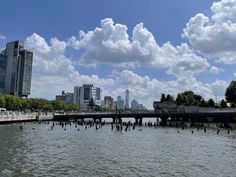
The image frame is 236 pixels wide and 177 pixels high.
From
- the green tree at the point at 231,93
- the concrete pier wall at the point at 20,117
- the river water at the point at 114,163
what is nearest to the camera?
the river water at the point at 114,163

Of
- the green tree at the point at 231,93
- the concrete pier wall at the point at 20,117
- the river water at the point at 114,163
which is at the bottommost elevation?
the river water at the point at 114,163

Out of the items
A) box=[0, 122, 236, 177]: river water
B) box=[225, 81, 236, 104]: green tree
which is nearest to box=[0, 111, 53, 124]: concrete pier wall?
box=[0, 122, 236, 177]: river water

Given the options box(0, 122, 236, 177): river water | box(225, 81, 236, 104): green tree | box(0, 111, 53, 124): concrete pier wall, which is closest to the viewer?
box(0, 122, 236, 177): river water

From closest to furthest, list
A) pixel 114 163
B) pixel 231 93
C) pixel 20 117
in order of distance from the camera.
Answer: pixel 114 163 → pixel 20 117 → pixel 231 93

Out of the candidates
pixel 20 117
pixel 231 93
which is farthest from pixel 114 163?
pixel 231 93

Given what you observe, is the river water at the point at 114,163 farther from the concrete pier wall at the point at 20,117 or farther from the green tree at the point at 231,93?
the green tree at the point at 231,93

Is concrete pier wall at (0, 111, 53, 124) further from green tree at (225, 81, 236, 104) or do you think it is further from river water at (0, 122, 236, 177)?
green tree at (225, 81, 236, 104)

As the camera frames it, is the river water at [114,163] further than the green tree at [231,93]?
No

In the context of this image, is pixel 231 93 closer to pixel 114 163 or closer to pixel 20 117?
pixel 20 117

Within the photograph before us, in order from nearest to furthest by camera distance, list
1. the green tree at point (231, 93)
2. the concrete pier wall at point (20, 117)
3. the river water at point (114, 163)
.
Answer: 1. the river water at point (114, 163)
2. the concrete pier wall at point (20, 117)
3. the green tree at point (231, 93)

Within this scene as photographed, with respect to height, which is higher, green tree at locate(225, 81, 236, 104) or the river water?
green tree at locate(225, 81, 236, 104)

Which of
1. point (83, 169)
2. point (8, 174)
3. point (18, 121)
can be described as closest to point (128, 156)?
point (83, 169)

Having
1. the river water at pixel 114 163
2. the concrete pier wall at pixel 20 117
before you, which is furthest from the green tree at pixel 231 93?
the river water at pixel 114 163

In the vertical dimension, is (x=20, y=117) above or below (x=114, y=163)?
above
